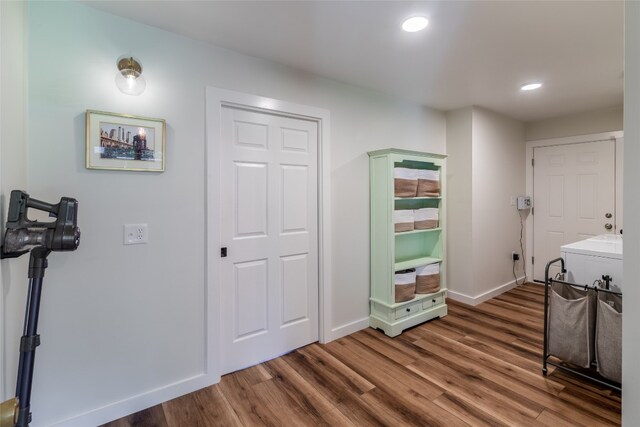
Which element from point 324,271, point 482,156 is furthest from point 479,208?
point 324,271

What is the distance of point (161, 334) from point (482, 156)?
148 inches

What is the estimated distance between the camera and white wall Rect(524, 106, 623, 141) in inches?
141

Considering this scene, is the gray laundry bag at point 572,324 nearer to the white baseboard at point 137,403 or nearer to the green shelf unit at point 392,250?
the green shelf unit at point 392,250

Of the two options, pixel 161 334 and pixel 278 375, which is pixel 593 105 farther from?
pixel 161 334

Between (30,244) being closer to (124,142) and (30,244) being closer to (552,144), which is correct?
(124,142)

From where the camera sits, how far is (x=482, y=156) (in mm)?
3605

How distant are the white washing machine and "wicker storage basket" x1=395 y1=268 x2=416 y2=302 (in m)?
1.20

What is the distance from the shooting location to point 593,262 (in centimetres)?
215

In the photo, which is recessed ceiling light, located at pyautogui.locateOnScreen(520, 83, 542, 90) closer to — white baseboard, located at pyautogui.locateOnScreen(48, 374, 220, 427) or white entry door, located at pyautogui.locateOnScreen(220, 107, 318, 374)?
white entry door, located at pyautogui.locateOnScreen(220, 107, 318, 374)

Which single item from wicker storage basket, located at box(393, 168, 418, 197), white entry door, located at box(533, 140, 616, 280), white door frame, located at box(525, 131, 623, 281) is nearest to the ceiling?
wicker storage basket, located at box(393, 168, 418, 197)

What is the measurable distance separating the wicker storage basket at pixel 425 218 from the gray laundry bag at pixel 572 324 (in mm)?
1177

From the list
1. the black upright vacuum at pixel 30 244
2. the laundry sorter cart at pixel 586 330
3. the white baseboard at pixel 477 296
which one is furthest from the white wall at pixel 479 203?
the black upright vacuum at pixel 30 244

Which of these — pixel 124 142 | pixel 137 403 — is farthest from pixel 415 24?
pixel 137 403

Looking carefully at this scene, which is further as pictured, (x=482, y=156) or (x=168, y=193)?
(x=482, y=156)
